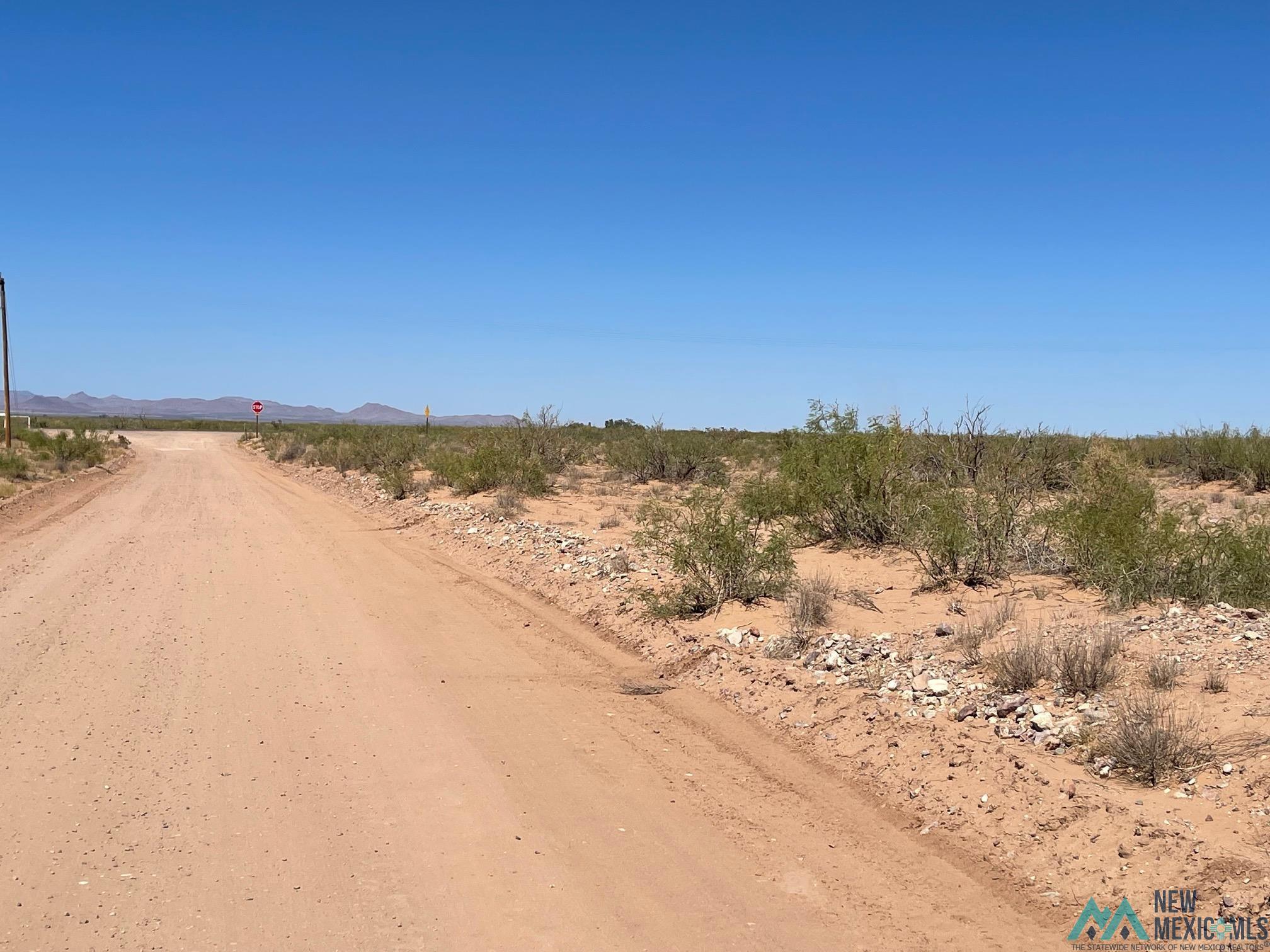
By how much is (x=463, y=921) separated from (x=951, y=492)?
9.75 m

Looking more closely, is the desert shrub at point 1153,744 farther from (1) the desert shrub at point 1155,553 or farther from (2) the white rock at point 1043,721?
(1) the desert shrub at point 1155,553

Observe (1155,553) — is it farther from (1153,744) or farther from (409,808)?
(409,808)

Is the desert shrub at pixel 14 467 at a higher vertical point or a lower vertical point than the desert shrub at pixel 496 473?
lower

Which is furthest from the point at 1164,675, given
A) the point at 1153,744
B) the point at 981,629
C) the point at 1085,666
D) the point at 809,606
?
the point at 809,606

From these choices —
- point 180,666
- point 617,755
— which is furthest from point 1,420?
point 617,755

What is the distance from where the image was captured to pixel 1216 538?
10.3 meters

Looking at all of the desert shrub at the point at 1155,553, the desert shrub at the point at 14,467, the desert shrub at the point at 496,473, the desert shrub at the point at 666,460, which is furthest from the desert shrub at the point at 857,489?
the desert shrub at the point at 14,467

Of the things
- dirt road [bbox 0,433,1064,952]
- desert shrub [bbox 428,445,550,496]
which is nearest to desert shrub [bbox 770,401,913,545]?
dirt road [bbox 0,433,1064,952]

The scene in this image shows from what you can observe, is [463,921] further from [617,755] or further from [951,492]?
[951,492]

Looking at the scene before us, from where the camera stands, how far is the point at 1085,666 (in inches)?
287

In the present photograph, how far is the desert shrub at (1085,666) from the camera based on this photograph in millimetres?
7254

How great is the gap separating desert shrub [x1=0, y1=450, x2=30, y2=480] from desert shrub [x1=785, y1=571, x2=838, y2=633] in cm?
2809

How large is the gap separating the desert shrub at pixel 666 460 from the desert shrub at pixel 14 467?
19.4 m

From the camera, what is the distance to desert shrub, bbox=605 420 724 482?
31.2 m
